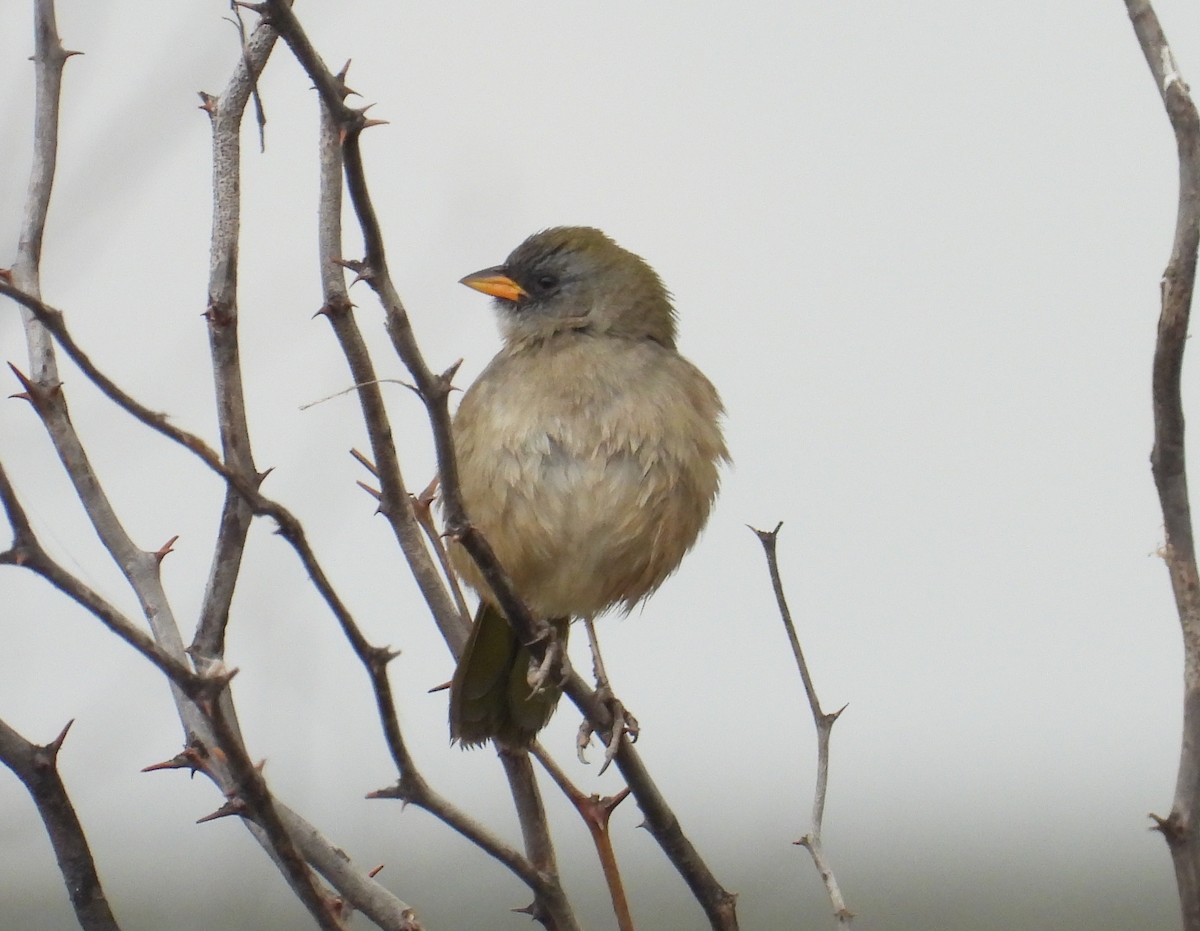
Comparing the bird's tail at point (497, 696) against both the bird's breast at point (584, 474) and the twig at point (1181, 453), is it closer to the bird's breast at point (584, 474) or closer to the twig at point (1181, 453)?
the bird's breast at point (584, 474)

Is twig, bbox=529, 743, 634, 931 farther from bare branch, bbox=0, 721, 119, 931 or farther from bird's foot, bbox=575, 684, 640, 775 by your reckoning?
bare branch, bbox=0, 721, 119, 931

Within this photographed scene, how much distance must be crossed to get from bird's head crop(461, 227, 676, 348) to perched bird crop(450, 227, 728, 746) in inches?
2.4

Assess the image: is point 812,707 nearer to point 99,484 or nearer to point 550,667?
point 550,667

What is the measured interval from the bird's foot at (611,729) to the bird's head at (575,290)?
1.01 meters

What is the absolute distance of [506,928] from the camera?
24.9 ft

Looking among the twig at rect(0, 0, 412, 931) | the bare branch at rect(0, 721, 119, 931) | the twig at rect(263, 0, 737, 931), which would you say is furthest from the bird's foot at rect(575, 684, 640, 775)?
the bare branch at rect(0, 721, 119, 931)

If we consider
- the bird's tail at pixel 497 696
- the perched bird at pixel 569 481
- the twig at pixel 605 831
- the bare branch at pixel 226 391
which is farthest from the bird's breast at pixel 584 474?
the bare branch at pixel 226 391

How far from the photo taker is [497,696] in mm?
3527

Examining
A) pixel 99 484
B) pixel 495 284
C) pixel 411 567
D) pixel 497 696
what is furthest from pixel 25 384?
pixel 495 284

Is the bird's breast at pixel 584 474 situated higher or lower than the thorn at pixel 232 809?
higher

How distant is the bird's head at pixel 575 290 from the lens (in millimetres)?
4203

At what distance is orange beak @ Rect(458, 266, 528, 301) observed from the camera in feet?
14.1

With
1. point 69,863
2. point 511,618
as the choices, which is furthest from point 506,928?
point 69,863

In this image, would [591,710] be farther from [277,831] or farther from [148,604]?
[277,831]
